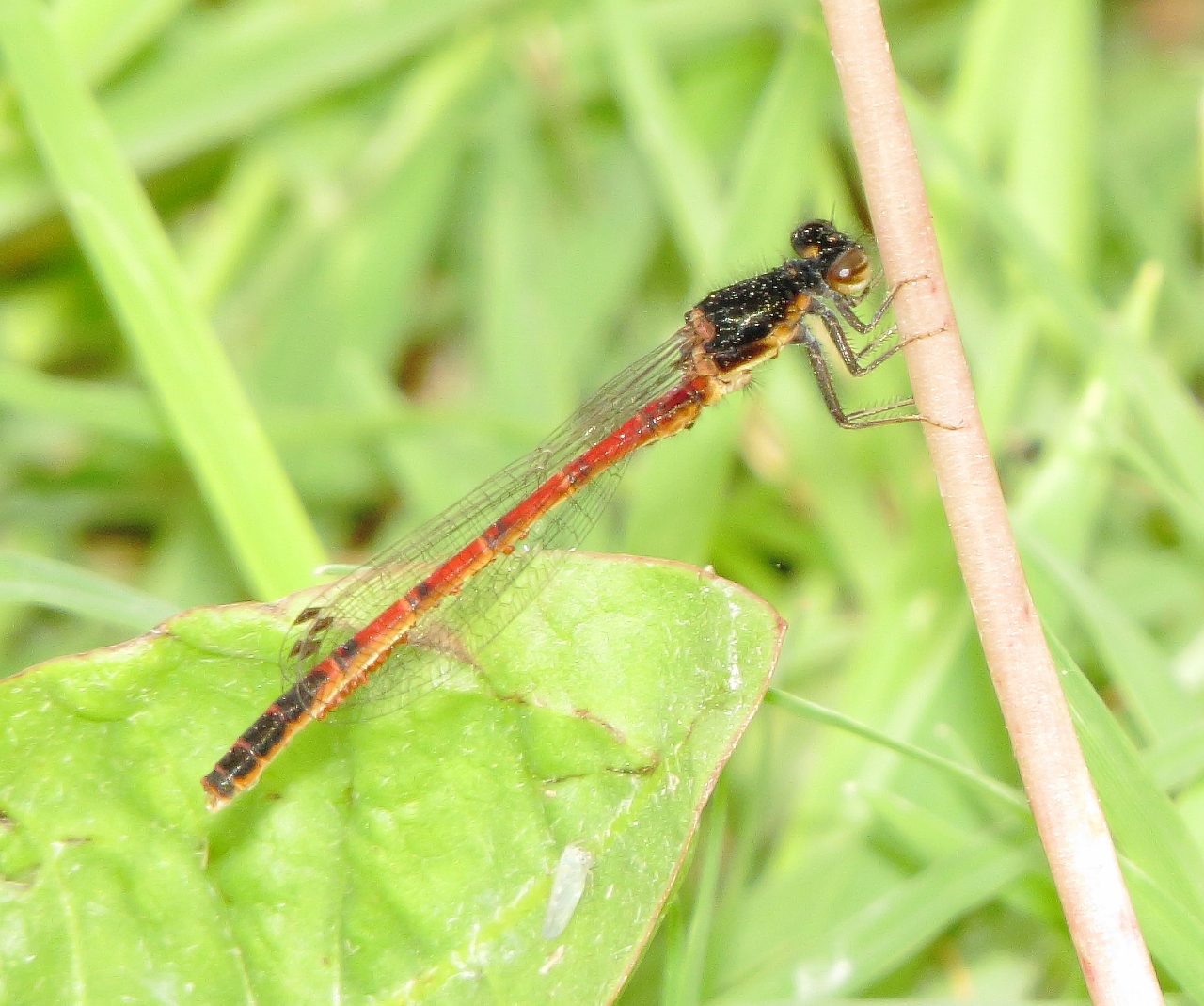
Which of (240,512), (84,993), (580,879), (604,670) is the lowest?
(580,879)

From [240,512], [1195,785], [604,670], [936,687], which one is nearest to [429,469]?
[240,512]

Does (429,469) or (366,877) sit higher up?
(429,469)

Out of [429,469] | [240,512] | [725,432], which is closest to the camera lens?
[240,512]

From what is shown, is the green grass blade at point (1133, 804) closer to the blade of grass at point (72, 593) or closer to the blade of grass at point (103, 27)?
the blade of grass at point (72, 593)

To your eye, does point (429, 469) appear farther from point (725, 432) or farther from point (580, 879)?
point (580, 879)

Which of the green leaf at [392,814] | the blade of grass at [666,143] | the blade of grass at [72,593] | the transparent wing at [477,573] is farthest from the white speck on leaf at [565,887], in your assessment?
the blade of grass at [666,143]

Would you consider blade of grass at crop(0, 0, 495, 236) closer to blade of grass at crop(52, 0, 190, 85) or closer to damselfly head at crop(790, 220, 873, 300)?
blade of grass at crop(52, 0, 190, 85)
